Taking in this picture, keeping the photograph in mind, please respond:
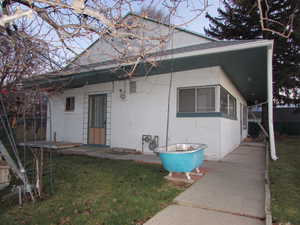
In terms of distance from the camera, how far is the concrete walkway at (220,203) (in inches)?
106

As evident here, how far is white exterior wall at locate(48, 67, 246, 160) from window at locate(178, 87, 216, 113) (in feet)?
0.64

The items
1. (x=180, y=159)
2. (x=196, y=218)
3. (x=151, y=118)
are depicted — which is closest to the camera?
(x=196, y=218)

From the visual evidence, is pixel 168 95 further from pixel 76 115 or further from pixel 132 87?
pixel 76 115

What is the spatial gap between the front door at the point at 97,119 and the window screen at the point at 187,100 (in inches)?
138

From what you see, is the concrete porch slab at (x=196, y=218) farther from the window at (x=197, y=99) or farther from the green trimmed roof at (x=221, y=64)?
the window at (x=197, y=99)

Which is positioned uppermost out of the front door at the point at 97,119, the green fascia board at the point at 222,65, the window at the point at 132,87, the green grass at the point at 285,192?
the green fascia board at the point at 222,65

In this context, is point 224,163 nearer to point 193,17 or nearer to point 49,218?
point 193,17

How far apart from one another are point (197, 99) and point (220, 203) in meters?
4.16

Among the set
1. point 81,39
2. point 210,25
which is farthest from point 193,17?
point 210,25

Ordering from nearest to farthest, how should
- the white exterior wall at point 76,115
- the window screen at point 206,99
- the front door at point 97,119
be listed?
the window screen at point 206,99, the white exterior wall at point 76,115, the front door at point 97,119

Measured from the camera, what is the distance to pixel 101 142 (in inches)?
350

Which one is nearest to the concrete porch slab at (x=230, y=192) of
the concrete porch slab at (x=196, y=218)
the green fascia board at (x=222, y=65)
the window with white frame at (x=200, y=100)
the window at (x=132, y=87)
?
the concrete porch slab at (x=196, y=218)

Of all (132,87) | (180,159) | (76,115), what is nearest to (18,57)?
(180,159)

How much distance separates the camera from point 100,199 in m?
3.38
